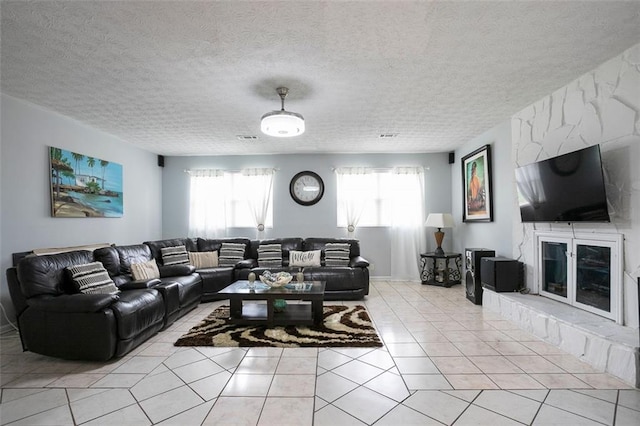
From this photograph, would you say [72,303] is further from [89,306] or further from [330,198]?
[330,198]

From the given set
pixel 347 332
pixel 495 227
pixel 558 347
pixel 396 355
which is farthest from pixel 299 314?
pixel 495 227

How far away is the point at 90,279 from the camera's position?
295 centimetres

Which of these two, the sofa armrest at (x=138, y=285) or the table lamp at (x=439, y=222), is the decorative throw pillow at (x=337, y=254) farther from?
the sofa armrest at (x=138, y=285)

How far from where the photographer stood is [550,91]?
3182 millimetres

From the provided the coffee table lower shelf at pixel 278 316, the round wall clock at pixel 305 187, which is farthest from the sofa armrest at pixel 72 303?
the round wall clock at pixel 305 187

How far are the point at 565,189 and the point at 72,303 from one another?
15.3 ft

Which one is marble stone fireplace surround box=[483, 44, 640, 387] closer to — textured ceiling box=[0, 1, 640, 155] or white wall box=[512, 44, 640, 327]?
white wall box=[512, 44, 640, 327]

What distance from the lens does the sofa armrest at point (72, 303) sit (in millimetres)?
2480

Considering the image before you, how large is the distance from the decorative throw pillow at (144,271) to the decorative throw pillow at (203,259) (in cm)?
91

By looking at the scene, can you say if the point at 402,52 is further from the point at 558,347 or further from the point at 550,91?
the point at 558,347

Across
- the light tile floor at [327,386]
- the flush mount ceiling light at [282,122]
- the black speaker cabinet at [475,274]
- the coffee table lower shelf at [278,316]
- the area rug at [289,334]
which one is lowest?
the area rug at [289,334]

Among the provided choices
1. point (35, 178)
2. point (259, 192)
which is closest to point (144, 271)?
point (35, 178)

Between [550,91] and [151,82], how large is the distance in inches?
165

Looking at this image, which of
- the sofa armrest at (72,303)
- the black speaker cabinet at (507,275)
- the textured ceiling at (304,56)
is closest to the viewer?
the textured ceiling at (304,56)
